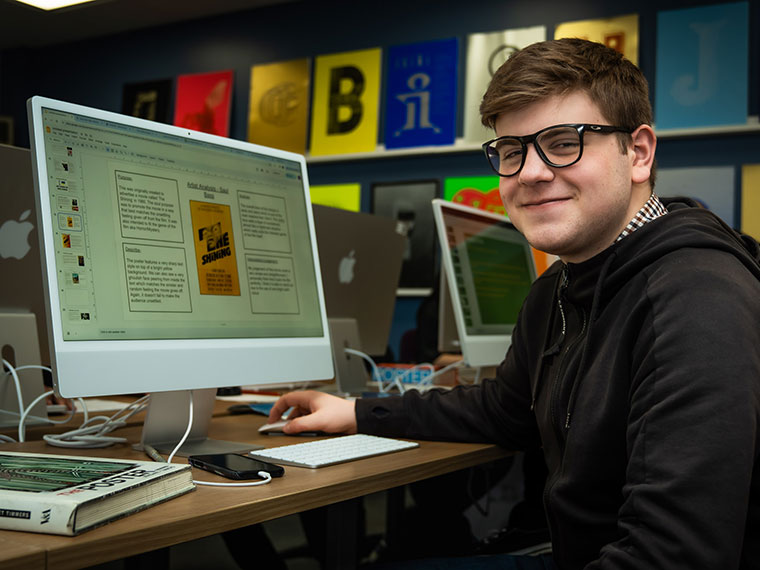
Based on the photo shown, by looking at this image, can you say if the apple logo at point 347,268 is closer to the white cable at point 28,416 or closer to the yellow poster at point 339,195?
the white cable at point 28,416

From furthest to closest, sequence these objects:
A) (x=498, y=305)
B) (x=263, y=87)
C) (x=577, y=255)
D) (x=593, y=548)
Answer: (x=263, y=87) < (x=498, y=305) < (x=577, y=255) < (x=593, y=548)

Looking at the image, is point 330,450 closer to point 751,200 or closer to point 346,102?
point 751,200

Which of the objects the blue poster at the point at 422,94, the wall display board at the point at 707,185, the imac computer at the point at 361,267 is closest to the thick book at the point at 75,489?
the imac computer at the point at 361,267

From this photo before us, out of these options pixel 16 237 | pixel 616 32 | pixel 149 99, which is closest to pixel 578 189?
pixel 16 237

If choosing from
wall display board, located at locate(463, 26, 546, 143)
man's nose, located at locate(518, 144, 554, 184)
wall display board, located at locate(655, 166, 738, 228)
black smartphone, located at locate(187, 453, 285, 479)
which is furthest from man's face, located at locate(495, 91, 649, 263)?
wall display board, located at locate(463, 26, 546, 143)

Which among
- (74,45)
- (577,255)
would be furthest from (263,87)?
(577,255)

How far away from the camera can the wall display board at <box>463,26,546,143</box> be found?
4188 millimetres

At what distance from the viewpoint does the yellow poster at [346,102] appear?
179 inches

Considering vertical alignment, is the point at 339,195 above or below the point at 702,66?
below

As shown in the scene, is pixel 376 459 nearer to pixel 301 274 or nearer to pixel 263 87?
pixel 301 274

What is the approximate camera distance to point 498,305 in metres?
2.04

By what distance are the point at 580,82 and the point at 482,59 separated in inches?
130

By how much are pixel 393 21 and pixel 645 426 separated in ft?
13.5

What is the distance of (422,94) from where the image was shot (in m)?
4.41
